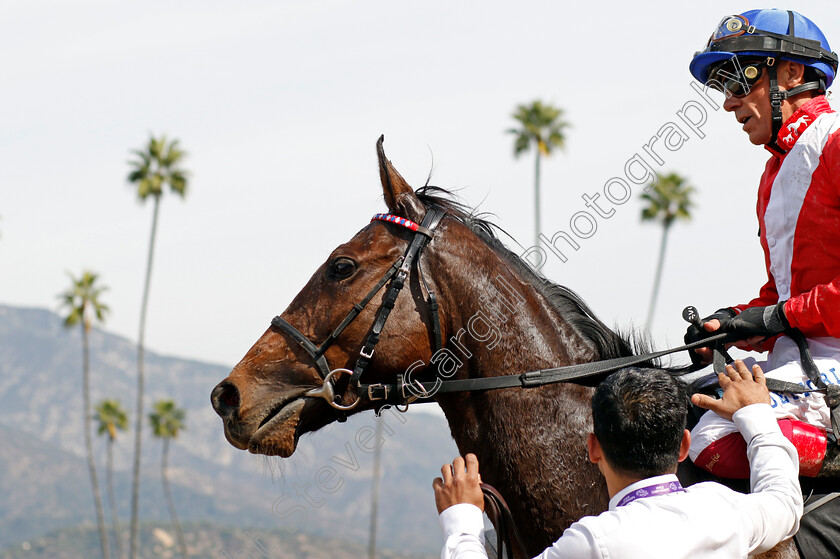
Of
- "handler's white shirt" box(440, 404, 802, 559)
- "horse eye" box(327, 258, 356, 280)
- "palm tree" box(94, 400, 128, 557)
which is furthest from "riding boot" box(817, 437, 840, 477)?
"palm tree" box(94, 400, 128, 557)

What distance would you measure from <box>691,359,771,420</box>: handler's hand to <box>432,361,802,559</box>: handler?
1.04 feet

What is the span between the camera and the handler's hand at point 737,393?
11.4 feet

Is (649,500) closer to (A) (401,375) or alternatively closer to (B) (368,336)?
(A) (401,375)

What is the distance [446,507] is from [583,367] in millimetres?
1260

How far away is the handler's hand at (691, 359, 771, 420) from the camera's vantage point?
11.4ft

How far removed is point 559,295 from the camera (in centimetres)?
439

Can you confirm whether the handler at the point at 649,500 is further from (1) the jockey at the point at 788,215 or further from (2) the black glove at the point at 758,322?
(2) the black glove at the point at 758,322

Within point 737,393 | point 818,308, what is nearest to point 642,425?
point 737,393

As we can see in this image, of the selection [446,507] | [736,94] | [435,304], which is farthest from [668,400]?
[736,94]

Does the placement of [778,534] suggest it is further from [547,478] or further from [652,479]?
[547,478]

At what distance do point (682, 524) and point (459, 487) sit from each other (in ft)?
2.49

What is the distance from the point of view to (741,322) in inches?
156

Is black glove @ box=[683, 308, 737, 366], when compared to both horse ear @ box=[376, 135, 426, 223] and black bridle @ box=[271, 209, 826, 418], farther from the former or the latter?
horse ear @ box=[376, 135, 426, 223]

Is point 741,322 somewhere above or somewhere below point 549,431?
above
